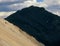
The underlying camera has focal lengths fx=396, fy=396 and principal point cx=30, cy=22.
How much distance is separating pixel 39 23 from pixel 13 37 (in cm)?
328

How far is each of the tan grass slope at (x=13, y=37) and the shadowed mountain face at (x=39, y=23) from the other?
0.86 meters

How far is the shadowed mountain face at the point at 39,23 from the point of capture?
26.4 meters

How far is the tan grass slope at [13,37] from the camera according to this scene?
30.8 m

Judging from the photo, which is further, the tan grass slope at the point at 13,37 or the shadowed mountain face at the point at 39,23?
the tan grass slope at the point at 13,37

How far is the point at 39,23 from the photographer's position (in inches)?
1195

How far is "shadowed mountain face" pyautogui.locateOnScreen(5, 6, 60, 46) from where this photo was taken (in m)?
26.4

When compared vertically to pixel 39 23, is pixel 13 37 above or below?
below

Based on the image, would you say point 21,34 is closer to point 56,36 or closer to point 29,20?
point 29,20

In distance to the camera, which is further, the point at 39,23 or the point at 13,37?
the point at 13,37

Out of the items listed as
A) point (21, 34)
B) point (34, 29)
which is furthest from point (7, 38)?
point (34, 29)

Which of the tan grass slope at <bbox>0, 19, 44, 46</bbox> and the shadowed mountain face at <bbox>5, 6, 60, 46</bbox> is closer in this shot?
the shadowed mountain face at <bbox>5, 6, 60, 46</bbox>

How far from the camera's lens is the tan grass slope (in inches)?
1214

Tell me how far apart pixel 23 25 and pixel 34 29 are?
6.68ft

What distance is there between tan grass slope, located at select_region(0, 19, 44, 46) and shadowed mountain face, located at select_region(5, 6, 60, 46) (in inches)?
33.8
